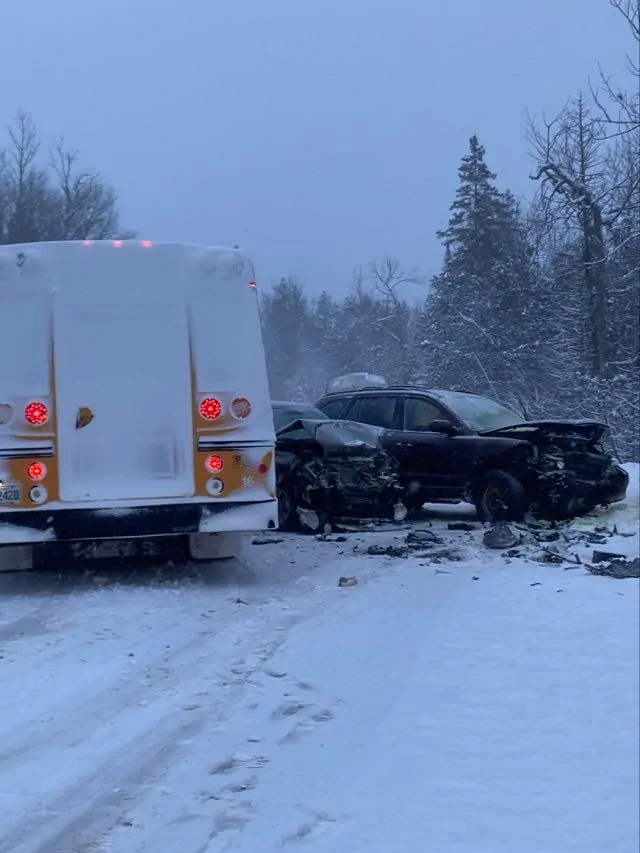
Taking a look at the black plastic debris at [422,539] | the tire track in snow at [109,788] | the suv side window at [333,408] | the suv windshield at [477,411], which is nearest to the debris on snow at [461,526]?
the black plastic debris at [422,539]

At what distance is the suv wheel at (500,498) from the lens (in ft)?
34.6

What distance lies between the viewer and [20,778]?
3814mm

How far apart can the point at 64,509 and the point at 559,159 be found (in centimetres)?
2311

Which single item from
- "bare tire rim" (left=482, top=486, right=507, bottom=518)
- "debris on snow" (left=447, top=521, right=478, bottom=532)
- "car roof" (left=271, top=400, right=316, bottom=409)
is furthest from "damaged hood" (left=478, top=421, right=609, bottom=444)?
"car roof" (left=271, top=400, right=316, bottom=409)

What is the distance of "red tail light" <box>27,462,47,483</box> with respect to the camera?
22.4ft

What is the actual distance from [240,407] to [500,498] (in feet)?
14.7

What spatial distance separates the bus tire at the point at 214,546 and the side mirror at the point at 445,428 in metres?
4.25

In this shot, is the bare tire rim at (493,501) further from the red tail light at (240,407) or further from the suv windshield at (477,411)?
the red tail light at (240,407)

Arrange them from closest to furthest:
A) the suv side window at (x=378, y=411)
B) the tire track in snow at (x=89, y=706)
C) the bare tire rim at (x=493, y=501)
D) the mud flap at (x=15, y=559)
→ the tire track in snow at (x=89, y=706)
the mud flap at (x=15, y=559)
the bare tire rim at (x=493, y=501)
the suv side window at (x=378, y=411)

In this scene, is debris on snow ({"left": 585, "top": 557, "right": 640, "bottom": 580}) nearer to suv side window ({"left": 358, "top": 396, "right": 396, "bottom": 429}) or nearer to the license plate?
the license plate

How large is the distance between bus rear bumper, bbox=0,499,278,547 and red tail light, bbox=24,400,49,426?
66cm

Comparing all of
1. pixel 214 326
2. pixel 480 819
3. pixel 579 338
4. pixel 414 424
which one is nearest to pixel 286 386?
pixel 579 338

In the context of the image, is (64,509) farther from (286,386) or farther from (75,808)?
(286,386)

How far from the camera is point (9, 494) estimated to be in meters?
6.80
